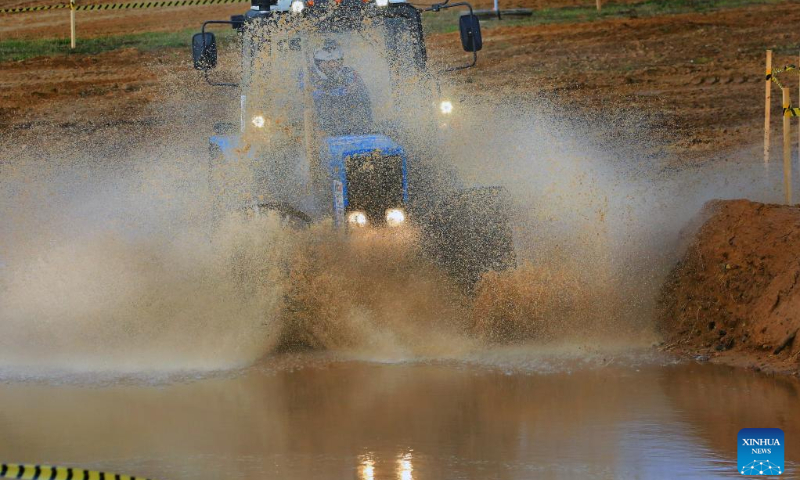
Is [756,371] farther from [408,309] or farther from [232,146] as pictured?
[232,146]

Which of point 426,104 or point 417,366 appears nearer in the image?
point 417,366

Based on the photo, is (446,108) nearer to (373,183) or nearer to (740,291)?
(373,183)

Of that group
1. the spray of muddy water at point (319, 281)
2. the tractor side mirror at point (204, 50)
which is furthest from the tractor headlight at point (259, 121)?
the spray of muddy water at point (319, 281)

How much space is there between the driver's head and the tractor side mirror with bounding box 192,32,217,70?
2.59 ft

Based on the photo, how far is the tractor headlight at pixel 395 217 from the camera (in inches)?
364

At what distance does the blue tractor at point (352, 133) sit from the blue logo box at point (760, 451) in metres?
2.84

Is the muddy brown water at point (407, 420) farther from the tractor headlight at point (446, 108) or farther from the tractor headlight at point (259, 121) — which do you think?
the tractor headlight at point (446, 108)

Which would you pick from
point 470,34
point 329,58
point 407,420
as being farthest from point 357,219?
point 407,420


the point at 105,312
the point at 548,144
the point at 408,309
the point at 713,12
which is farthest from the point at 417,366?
the point at 713,12

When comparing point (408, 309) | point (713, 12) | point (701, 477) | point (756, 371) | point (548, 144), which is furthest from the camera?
point (713, 12)

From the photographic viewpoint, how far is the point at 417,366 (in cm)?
889

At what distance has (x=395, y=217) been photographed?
364 inches

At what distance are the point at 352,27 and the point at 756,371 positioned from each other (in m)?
3.99

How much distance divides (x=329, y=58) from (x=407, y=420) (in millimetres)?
3366
